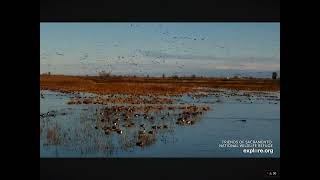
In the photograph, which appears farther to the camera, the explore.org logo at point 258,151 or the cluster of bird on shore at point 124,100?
the cluster of bird on shore at point 124,100

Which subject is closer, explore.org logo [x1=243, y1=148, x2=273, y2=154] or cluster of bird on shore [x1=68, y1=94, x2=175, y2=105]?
explore.org logo [x1=243, y1=148, x2=273, y2=154]

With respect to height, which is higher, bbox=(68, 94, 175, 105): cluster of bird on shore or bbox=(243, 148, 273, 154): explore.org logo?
bbox=(68, 94, 175, 105): cluster of bird on shore

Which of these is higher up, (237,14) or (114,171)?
(237,14)

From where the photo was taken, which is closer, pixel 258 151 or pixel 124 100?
pixel 258 151

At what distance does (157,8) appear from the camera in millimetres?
4547

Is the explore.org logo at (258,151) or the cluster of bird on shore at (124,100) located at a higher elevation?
the cluster of bird on shore at (124,100)
